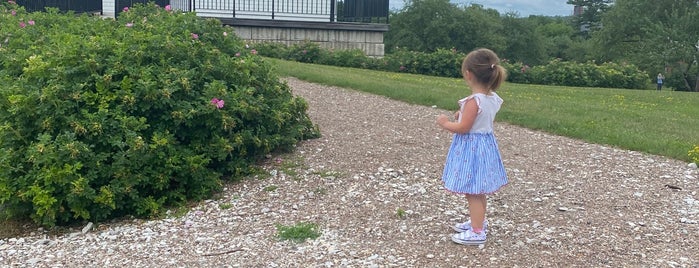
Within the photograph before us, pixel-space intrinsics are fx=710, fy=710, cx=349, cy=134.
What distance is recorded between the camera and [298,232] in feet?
14.8

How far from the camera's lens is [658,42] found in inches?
1394

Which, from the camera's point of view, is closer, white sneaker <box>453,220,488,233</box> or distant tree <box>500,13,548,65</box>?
white sneaker <box>453,220,488,233</box>

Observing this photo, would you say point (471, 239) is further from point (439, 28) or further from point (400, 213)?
point (439, 28)

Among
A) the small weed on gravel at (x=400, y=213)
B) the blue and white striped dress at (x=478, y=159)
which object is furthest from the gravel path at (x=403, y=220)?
the blue and white striped dress at (x=478, y=159)

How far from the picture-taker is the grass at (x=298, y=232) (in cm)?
445

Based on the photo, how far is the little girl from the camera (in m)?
4.06

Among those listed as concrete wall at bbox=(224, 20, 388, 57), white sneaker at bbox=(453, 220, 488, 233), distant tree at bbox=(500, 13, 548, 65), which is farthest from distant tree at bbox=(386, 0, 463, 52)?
white sneaker at bbox=(453, 220, 488, 233)

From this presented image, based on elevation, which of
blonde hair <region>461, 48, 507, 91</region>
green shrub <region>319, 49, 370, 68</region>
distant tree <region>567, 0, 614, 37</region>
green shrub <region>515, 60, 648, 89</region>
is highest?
distant tree <region>567, 0, 614, 37</region>

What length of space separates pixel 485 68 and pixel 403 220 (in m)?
1.27

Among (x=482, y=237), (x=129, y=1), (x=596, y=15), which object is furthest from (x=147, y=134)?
(x=596, y=15)

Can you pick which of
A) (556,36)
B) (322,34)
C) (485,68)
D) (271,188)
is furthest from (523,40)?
(485,68)

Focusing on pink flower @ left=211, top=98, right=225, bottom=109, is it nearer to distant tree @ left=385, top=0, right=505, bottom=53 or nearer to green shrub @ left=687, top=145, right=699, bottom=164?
green shrub @ left=687, top=145, right=699, bottom=164

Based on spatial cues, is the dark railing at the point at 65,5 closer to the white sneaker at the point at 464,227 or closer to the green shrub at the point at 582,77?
the green shrub at the point at 582,77

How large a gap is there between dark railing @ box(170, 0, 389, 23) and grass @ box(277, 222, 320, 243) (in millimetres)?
13975
